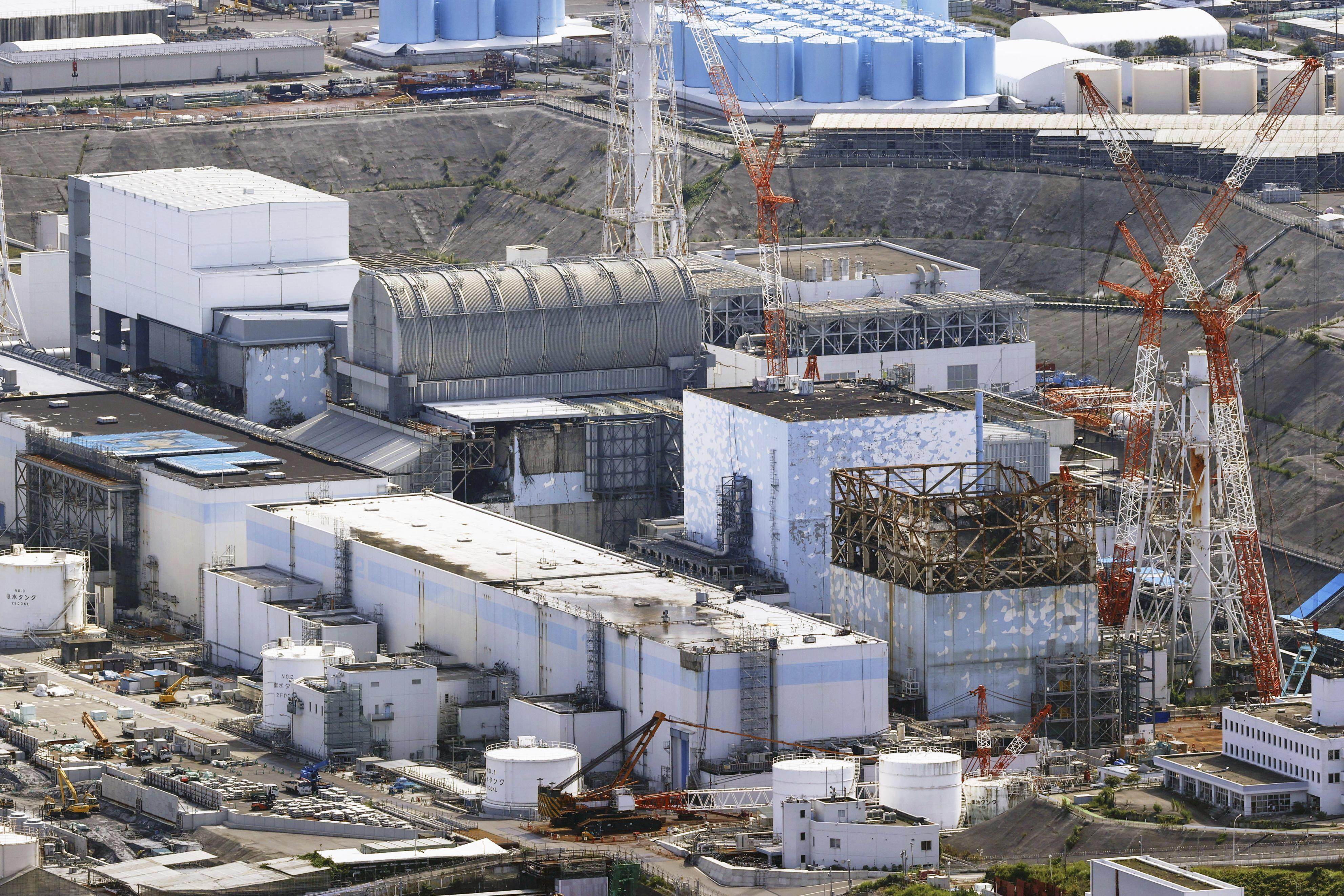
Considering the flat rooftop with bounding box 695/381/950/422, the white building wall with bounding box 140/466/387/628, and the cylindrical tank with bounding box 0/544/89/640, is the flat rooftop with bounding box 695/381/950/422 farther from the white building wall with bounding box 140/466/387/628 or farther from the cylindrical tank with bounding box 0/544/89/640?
the cylindrical tank with bounding box 0/544/89/640

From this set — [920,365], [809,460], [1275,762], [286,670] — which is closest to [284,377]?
[920,365]

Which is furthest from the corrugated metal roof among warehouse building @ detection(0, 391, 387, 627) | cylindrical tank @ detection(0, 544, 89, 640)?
cylindrical tank @ detection(0, 544, 89, 640)

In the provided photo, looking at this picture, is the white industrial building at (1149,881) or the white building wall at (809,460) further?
the white building wall at (809,460)

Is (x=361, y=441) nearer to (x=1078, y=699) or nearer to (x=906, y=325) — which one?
(x=906, y=325)

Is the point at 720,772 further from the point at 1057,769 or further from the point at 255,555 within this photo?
the point at 255,555

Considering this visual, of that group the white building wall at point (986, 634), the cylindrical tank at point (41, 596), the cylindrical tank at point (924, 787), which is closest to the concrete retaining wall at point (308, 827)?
the cylindrical tank at point (924, 787)

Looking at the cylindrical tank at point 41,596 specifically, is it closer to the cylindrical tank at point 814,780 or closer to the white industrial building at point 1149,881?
the cylindrical tank at point 814,780
